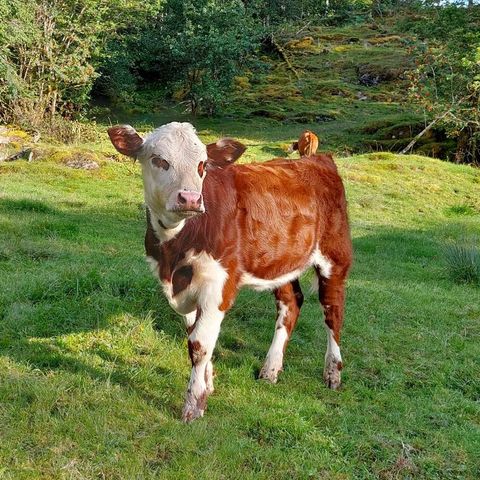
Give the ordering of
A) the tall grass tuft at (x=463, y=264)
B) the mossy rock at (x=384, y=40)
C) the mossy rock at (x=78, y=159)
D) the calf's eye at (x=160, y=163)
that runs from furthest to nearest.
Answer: the mossy rock at (x=384, y=40), the mossy rock at (x=78, y=159), the tall grass tuft at (x=463, y=264), the calf's eye at (x=160, y=163)

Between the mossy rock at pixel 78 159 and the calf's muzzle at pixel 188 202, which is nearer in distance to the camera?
the calf's muzzle at pixel 188 202

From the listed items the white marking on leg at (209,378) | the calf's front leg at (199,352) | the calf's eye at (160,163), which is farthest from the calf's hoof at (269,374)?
the calf's eye at (160,163)

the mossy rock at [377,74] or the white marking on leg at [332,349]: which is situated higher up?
the mossy rock at [377,74]

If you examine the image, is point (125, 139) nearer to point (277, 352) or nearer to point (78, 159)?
point (277, 352)

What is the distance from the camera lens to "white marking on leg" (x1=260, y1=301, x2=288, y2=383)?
5.91 meters

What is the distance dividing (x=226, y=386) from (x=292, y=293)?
1.32 meters

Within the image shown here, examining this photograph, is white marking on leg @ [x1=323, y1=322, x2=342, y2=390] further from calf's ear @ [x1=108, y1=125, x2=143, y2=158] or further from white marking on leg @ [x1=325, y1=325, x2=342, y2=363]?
calf's ear @ [x1=108, y1=125, x2=143, y2=158]

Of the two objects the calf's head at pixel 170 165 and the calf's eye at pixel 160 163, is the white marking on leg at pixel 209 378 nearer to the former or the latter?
the calf's head at pixel 170 165

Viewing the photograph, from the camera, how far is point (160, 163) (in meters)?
4.43

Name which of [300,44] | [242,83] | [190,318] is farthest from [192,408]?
[300,44]

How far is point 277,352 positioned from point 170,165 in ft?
7.98

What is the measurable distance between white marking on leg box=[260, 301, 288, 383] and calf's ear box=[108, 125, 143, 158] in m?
2.48

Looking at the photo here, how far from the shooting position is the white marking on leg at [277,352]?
19.4ft

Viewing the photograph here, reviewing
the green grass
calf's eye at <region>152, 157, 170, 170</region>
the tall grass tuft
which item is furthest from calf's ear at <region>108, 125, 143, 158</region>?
the tall grass tuft
